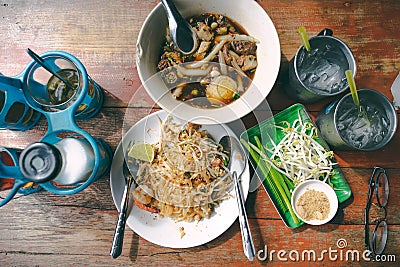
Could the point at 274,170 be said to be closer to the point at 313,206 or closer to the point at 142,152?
the point at 313,206

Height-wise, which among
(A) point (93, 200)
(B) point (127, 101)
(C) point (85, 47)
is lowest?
(A) point (93, 200)

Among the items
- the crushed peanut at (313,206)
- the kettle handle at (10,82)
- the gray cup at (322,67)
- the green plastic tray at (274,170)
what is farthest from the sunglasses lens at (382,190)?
the kettle handle at (10,82)

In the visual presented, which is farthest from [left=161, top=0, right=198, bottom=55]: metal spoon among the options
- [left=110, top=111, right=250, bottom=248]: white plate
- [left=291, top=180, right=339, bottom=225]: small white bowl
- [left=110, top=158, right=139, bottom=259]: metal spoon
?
[left=291, top=180, right=339, bottom=225]: small white bowl

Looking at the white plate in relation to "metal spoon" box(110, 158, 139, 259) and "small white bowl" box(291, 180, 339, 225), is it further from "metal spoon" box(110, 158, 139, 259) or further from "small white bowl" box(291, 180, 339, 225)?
"small white bowl" box(291, 180, 339, 225)

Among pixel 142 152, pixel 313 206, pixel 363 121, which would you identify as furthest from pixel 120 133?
pixel 363 121

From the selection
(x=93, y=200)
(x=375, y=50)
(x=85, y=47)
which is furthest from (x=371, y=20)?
(x=93, y=200)

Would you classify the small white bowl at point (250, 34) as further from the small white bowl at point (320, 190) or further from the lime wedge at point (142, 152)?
the small white bowl at point (320, 190)

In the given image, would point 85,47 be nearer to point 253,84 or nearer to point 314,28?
point 253,84
